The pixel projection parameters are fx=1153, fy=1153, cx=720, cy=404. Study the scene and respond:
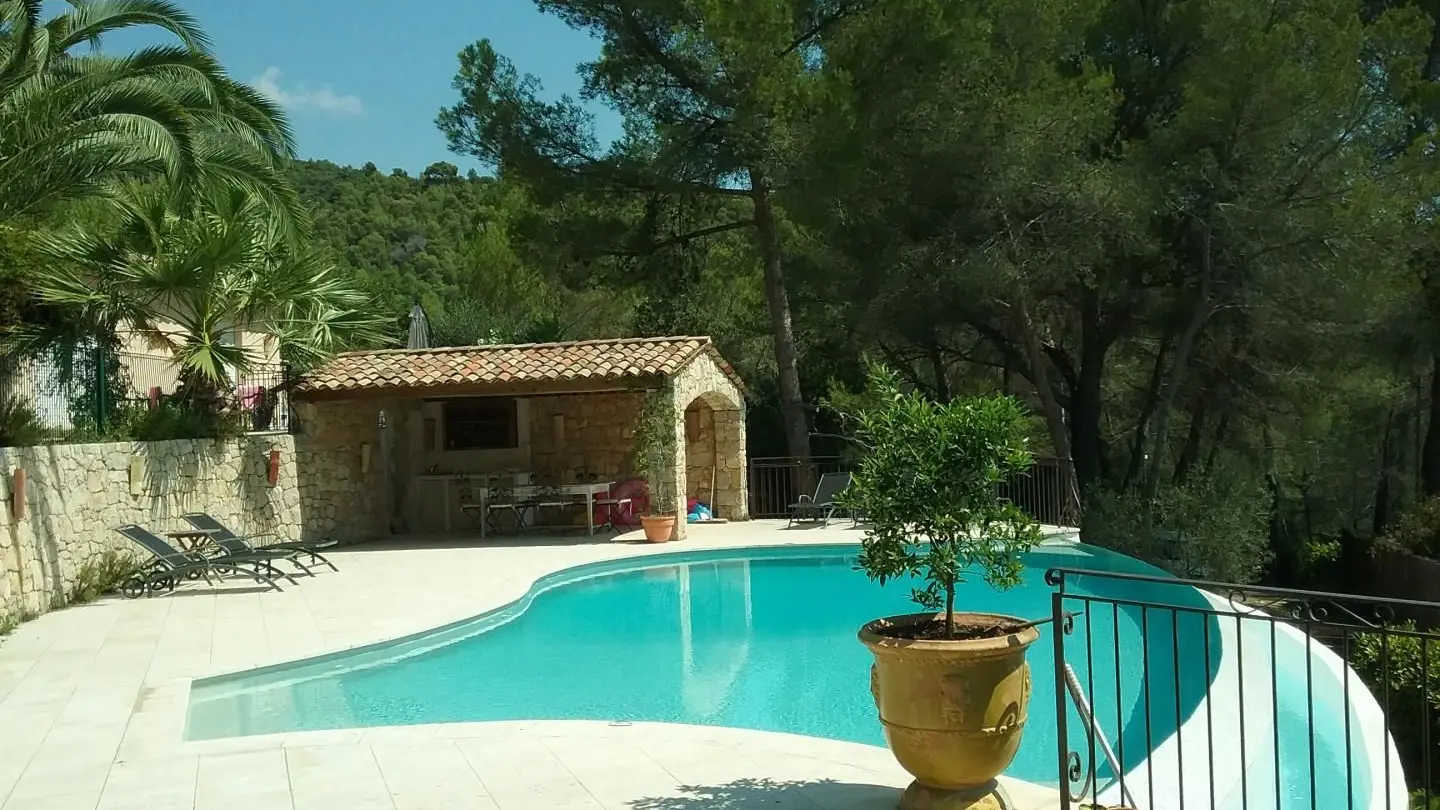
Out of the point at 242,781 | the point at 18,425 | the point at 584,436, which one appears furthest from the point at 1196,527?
the point at 18,425

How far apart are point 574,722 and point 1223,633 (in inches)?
201

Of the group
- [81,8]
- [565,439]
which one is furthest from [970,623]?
[565,439]

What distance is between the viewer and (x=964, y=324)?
56.4ft

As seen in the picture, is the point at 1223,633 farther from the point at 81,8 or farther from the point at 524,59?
the point at 524,59

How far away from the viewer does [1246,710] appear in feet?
20.1

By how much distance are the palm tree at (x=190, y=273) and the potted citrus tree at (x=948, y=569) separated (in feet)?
31.4

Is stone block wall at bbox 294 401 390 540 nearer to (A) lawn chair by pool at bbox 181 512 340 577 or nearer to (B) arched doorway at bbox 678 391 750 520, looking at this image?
(A) lawn chair by pool at bbox 181 512 340 577

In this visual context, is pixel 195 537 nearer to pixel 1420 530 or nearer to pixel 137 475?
pixel 137 475

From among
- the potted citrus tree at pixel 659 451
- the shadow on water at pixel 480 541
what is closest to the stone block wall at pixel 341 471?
the shadow on water at pixel 480 541

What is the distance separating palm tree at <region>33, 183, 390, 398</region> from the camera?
11.9m

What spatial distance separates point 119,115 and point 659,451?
7.96m

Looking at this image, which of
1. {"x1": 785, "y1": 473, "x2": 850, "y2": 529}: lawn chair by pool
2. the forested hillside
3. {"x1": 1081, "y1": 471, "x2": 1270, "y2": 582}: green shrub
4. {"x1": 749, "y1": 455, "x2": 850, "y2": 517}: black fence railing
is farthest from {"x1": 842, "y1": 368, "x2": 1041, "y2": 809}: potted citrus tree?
the forested hillside

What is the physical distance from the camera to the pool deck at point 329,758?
15.2 ft

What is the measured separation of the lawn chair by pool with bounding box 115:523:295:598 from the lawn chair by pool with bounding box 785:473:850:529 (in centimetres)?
822
